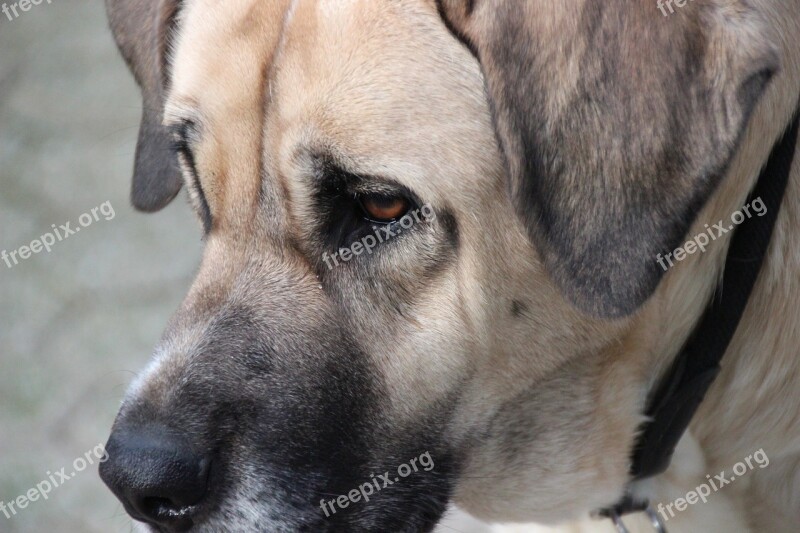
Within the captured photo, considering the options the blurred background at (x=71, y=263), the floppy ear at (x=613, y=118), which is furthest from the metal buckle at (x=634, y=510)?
the blurred background at (x=71, y=263)

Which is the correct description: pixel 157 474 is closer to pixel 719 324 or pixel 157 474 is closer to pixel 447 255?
pixel 447 255

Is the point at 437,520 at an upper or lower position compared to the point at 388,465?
lower

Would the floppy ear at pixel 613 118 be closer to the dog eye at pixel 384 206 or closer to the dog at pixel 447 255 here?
the dog at pixel 447 255

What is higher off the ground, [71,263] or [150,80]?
[150,80]

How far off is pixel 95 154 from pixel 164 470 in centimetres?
414

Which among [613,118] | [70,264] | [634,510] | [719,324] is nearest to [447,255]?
→ [613,118]

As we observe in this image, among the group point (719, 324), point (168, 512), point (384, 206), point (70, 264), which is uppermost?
point (384, 206)

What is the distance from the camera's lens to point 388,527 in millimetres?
2225

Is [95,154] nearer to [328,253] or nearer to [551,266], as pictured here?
[328,253]

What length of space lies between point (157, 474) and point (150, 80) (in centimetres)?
123

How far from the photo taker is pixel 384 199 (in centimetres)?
197

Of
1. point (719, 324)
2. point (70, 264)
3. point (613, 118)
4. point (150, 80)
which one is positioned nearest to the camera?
point (613, 118)

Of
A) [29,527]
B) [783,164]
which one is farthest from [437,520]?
[29,527]

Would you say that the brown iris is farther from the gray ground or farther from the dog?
the gray ground
